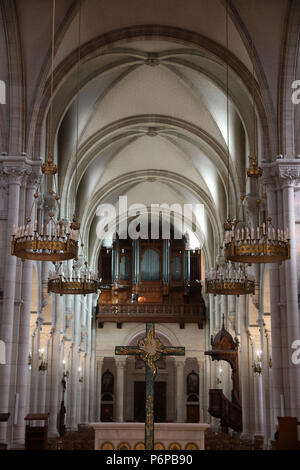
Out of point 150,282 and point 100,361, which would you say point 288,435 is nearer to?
point 150,282

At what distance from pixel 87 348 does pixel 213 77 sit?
53.9ft

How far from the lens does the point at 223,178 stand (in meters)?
25.0

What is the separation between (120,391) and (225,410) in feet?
41.8

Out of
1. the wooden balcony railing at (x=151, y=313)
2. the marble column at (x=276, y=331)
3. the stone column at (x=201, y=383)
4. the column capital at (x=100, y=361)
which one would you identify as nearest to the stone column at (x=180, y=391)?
the stone column at (x=201, y=383)

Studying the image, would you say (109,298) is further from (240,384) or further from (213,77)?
(213,77)

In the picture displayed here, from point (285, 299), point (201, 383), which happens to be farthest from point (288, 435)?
point (201, 383)

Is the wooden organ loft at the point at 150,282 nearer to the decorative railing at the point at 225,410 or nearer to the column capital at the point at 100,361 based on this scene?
the column capital at the point at 100,361

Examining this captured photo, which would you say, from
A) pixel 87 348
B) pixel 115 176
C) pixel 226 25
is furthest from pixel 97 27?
pixel 87 348

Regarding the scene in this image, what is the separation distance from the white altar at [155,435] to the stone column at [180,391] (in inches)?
877

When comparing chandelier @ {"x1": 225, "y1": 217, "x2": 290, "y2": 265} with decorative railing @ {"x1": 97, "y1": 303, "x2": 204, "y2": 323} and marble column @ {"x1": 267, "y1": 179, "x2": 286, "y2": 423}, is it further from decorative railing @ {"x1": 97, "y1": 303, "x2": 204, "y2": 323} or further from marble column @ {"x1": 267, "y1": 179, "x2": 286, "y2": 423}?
decorative railing @ {"x1": 97, "y1": 303, "x2": 204, "y2": 323}

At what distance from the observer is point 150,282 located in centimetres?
3566

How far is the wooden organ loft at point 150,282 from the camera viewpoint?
3447cm

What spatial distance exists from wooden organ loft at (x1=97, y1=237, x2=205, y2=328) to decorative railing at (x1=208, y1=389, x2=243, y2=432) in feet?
37.8

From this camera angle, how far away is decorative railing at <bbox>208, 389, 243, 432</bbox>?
73.9ft
